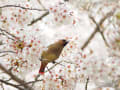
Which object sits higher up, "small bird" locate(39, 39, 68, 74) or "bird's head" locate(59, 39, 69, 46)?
"bird's head" locate(59, 39, 69, 46)

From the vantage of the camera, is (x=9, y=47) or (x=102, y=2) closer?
(x=9, y=47)

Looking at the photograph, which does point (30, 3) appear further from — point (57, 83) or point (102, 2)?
point (102, 2)

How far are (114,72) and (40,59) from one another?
2.54m

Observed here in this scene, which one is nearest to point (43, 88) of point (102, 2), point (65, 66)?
point (65, 66)

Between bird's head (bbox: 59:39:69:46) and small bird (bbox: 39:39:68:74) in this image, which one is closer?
small bird (bbox: 39:39:68:74)

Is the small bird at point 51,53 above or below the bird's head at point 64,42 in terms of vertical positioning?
below

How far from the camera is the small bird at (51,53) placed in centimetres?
288

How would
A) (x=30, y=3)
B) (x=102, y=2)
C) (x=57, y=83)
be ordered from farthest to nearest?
(x=102, y=2) < (x=30, y=3) < (x=57, y=83)

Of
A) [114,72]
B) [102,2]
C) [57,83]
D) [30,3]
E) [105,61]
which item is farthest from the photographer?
[102,2]

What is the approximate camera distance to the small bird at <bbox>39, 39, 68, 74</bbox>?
9.44ft

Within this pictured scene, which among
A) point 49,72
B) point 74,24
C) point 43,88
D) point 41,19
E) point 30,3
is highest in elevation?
point 41,19

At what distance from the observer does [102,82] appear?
5094 millimetres

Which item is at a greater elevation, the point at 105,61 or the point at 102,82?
the point at 105,61

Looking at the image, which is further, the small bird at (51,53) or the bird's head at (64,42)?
the bird's head at (64,42)
